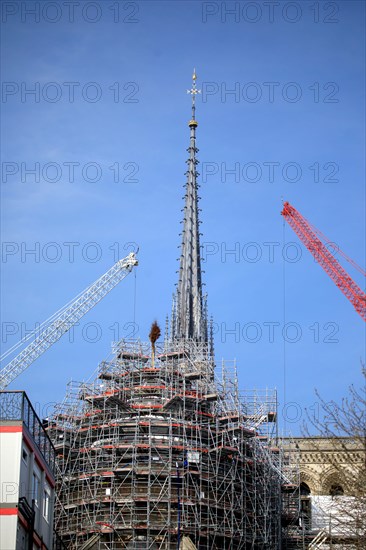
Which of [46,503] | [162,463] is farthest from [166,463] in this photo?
[46,503]

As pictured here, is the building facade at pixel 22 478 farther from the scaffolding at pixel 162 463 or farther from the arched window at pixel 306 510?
the arched window at pixel 306 510

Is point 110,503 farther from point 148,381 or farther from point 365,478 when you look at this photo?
point 365,478

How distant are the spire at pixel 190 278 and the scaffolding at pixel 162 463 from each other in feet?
78.5

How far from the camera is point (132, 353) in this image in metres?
96.6

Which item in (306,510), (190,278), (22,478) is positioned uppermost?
(190,278)

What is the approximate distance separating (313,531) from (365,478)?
56.0 metres

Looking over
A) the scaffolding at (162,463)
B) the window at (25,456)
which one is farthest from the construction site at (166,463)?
the window at (25,456)

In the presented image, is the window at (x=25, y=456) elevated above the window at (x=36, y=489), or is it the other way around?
the window at (x=25, y=456)

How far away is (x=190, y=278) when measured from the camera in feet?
415

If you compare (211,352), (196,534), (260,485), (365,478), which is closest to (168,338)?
(211,352)

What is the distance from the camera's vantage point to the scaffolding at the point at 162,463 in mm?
83625

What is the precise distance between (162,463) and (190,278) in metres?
43.6

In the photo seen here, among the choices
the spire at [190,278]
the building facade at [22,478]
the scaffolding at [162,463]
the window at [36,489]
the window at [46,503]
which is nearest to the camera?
the building facade at [22,478]

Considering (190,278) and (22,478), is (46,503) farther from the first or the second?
(190,278)
